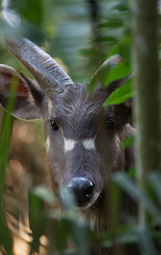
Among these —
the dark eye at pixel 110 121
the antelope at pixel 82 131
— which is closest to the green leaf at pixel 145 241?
the antelope at pixel 82 131

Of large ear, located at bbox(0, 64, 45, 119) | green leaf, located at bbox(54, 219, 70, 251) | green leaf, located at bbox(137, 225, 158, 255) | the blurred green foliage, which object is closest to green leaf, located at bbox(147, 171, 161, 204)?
the blurred green foliage

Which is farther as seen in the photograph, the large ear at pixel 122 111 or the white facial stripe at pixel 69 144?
the large ear at pixel 122 111

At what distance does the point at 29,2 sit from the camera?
1.22 m

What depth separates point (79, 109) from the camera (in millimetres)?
3252

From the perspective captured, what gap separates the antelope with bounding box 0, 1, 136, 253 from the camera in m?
2.96

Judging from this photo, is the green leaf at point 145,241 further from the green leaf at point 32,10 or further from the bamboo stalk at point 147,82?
the green leaf at point 32,10

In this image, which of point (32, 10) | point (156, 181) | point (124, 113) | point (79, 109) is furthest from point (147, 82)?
point (124, 113)

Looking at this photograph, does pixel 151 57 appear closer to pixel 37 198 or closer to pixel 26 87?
pixel 37 198

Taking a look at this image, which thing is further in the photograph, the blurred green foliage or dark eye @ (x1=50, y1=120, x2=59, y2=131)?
dark eye @ (x1=50, y1=120, x2=59, y2=131)

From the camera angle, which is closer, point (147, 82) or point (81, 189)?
point (147, 82)

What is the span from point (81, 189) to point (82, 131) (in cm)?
70

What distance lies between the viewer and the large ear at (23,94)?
3904 mm

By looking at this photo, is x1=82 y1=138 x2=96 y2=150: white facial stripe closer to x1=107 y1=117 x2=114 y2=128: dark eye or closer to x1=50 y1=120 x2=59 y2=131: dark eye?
x1=107 y1=117 x2=114 y2=128: dark eye

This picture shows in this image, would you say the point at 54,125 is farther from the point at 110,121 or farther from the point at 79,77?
the point at 79,77
